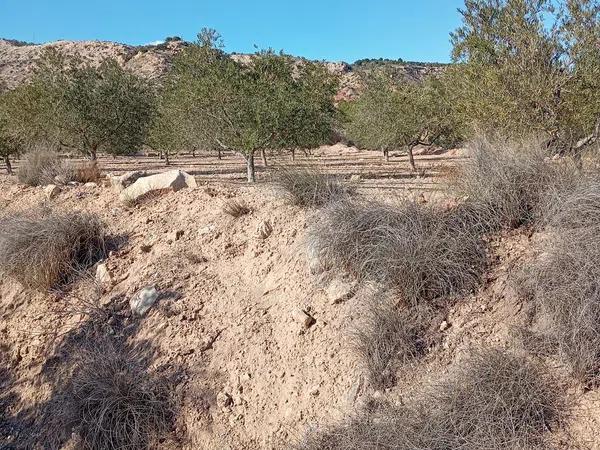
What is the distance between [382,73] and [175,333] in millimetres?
23617

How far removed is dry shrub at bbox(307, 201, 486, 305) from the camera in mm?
4652

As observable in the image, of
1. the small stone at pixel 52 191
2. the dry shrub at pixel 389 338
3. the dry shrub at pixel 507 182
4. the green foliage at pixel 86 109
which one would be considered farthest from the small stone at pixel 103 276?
the green foliage at pixel 86 109

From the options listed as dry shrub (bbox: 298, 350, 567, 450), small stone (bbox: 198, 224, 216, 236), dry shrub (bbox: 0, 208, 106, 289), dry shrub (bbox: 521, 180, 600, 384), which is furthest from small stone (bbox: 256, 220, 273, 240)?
dry shrub (bbox: 521, 180, 600, 384)

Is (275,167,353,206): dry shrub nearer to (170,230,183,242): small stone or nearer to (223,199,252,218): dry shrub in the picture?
(223,199,252,218): dry shrub

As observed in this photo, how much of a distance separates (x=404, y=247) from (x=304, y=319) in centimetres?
119

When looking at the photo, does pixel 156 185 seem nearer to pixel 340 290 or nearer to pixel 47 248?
pixel 47 248

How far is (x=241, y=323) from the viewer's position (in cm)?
544

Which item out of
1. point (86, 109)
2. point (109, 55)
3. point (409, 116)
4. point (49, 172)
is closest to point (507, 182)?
point (49, 172)

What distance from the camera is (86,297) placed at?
21.3 ft

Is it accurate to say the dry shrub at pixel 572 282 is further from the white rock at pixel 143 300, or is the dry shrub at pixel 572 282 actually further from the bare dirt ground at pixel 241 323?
the white rock at pixel 143 300

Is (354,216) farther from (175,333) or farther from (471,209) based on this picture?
(175,333)

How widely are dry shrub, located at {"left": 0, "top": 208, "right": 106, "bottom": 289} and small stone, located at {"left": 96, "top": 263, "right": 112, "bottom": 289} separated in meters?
0.31

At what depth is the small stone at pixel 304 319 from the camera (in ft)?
16.6

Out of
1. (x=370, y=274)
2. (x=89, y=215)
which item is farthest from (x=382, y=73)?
(x=370, y=274)
